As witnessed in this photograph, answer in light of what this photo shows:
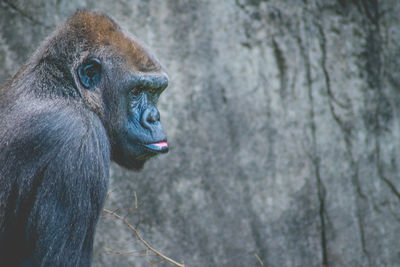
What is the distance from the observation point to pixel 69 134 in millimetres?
2646

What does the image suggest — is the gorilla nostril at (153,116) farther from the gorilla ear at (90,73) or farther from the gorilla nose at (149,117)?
the gorilla ear at (90,73)

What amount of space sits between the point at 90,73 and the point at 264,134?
2.39 m

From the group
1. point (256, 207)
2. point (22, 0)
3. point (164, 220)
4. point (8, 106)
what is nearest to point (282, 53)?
point (256, 207)

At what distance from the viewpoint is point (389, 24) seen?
5426 mm

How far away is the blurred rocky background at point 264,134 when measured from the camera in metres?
4.48

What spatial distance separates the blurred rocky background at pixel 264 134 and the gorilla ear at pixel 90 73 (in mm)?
1270

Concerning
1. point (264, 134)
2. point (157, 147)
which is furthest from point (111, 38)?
point (264, 134)

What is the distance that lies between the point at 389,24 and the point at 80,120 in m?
4.09

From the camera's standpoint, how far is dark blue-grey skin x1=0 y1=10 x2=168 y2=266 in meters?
2.58

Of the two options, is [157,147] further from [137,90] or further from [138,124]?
[137,90]

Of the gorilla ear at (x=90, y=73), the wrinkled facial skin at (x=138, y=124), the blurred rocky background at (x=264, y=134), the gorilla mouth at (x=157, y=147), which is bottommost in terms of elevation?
the blurred rocky background at (x=264, y=134)

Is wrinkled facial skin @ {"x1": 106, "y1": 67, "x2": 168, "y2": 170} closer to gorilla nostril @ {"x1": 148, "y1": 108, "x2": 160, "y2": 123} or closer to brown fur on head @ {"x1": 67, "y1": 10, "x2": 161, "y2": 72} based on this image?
gorilla nostril @ {"x1": 148, "y1": 108, "x2": 160, "y2": 123}

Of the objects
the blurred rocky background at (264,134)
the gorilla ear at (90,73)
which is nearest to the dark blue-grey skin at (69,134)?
the gorilla ear at (90,73)

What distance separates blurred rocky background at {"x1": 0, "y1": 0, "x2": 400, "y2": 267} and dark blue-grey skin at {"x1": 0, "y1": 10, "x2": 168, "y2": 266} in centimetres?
120
